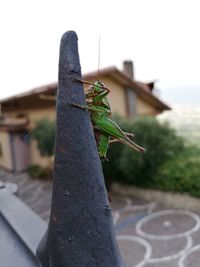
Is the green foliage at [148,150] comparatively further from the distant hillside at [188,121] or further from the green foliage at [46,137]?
the green foliage at [46,137]

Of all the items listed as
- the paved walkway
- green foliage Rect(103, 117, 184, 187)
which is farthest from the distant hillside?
the paved walkway

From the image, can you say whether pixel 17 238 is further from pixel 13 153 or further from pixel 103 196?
pixel 13 153

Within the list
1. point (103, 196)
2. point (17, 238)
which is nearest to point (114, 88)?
point (17, 238)

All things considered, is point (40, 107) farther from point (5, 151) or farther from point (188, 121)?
point (188, 121)

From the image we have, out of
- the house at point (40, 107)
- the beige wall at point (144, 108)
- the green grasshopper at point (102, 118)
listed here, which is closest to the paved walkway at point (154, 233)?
the house at point (40, 107)

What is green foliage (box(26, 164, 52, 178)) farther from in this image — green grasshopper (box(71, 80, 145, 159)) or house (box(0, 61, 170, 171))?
green grasshopper (box(71, 80, 145, 159))

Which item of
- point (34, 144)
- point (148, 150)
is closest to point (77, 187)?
point (148, 150)

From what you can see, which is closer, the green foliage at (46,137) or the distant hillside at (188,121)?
the distant hillside at (188,121)

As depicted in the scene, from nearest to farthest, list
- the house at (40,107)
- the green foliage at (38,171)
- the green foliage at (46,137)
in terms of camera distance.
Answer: the green foliage at (46,137)
the house at (40,107)
the green foliage at (38,171)
